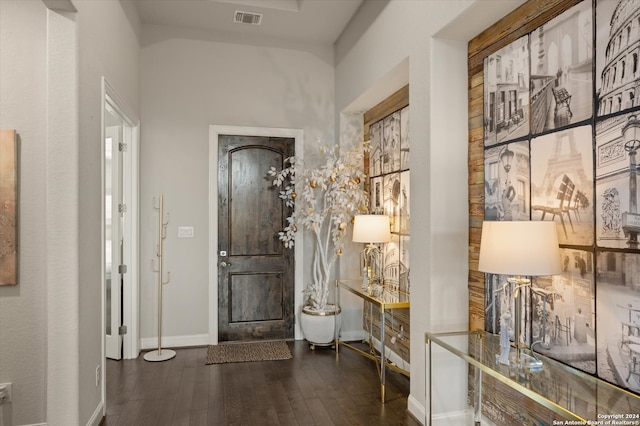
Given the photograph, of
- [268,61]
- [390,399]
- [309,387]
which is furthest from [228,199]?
[390,399]

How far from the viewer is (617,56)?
1.79 metres

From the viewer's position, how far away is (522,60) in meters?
2.35

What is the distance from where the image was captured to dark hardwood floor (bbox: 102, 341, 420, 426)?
114 inches

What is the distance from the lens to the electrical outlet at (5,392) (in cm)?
253

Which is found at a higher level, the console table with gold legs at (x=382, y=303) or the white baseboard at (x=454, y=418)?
the console table with gold legs at (x=382, y=303)

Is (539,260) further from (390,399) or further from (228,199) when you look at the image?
(228,199)

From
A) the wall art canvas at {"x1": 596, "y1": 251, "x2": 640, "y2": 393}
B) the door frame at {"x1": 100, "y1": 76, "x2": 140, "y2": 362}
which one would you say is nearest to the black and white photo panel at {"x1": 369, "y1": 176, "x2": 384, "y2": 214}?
the door frame at {"x1": 100, "y1": 76, "x2": 140, "y2": 362}

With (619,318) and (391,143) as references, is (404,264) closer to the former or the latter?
Answer: (391,143)

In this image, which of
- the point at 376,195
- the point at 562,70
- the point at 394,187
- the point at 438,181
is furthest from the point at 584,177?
the point at 376,195

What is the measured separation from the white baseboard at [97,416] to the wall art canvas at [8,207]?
966 millimetres

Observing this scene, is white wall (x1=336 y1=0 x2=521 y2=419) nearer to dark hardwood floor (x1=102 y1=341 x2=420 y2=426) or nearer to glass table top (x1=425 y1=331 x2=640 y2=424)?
dark hardwood floor (x1=102 y1=341 x2=420 y2=426)

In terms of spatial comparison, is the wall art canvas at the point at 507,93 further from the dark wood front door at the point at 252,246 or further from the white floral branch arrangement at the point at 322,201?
the dark wood front door at the point at 252,246

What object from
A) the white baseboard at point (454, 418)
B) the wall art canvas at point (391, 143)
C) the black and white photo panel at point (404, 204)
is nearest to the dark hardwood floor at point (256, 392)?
the white baseboard at point (454, 418)

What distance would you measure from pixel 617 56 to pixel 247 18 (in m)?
3.49
